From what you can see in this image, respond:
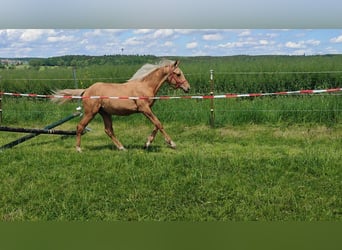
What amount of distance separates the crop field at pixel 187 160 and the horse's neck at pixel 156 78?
850 millimetres

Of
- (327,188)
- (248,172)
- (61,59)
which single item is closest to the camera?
(327,188)

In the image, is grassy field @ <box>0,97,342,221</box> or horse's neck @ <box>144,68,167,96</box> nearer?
grassy field @ <box>0,97,342,221</box>

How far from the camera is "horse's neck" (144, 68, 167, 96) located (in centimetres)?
544

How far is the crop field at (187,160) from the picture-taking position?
11.0ft

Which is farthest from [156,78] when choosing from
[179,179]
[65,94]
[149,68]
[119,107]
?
[179,179]

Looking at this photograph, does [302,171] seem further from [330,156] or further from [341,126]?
[341,126]

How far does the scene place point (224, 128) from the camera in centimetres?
714

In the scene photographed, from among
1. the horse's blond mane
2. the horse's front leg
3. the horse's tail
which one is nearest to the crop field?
the horse's front leg

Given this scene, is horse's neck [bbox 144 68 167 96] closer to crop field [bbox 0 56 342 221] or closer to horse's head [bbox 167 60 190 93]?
horse's head [bbox 167 60 190 93]

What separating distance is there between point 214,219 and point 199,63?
16.3ft

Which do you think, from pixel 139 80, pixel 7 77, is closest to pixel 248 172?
pixel 139 80

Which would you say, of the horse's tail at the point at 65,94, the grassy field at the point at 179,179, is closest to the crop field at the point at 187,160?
the grassy field at the point at 179,179

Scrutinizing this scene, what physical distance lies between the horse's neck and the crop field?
850 mm

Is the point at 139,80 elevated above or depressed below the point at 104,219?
above
